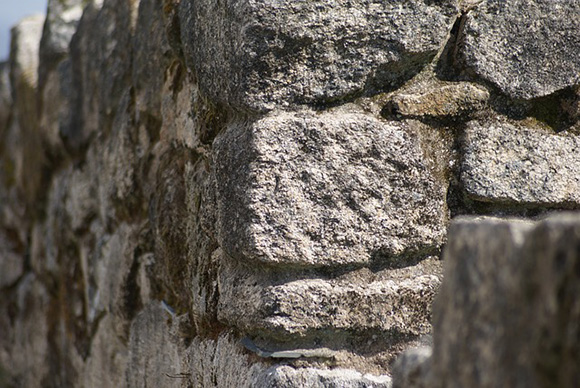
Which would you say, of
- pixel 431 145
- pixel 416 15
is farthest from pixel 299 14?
pixel 431 145

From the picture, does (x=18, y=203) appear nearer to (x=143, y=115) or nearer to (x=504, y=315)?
(x=143, y=115)

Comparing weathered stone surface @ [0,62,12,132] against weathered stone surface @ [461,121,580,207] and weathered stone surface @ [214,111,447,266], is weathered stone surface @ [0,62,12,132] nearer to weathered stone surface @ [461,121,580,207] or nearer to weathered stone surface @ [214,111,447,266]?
weathered stone surface @ [214,111,447,266]

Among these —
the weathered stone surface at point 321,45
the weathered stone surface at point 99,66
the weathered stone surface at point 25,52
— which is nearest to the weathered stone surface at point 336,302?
the weathered stone surface at point 321,45

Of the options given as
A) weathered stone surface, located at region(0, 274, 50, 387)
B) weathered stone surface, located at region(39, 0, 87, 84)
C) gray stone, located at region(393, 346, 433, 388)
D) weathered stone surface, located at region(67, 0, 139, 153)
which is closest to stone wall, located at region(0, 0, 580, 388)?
gray stone, located at region(393, 346, 433, 388)

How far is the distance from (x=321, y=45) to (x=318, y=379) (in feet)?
1.83

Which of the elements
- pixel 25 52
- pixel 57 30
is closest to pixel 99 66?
pixel 57 30

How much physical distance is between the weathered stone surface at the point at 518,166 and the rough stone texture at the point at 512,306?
69 centimetres

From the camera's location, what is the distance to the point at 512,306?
59 cm

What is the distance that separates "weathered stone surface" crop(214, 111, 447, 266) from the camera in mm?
1231

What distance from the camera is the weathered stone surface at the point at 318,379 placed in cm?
123

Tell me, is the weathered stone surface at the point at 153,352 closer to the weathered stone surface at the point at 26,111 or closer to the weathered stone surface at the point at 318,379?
→ the weathered stone surface at the point at 318,379

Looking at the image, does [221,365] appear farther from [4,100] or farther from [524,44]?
[4,100]

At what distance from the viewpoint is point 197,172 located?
1.58 m

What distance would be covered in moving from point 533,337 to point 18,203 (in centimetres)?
367
